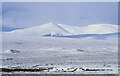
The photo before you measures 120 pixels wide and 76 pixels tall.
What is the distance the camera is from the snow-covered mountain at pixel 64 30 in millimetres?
33875

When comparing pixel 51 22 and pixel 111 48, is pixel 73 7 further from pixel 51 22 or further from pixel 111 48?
pixel 111 48

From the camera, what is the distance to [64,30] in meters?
34.8

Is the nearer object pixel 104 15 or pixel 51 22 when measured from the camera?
pixel 51 22

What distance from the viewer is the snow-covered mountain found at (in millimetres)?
33875

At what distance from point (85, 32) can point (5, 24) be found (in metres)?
9.82

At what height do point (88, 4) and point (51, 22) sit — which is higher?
point (88, 4)

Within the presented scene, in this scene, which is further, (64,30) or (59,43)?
(64,30)

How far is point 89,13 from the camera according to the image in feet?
124

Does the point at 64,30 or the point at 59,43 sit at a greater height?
the point at 64,30

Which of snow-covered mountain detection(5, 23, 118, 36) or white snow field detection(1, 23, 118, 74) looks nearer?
white snow field detection(1, 23, 118, 74)

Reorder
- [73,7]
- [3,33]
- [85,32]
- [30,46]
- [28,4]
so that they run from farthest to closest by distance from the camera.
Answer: [73,7] < [28,4] < [85,32] < [3,33] < [30,46]

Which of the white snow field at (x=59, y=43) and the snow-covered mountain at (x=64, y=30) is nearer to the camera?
the white snow field at (x=59, y=43)

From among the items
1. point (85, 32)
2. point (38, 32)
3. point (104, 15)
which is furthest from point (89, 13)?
point (38, 32)

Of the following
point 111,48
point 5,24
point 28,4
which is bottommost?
point 111,48
